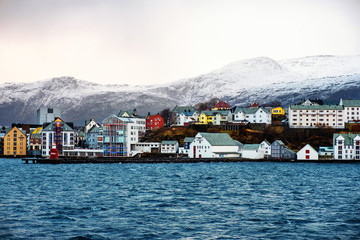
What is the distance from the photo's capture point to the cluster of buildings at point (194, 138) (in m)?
119

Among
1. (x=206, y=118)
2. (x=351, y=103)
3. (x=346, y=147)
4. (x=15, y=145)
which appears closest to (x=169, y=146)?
(x=206, y=118)

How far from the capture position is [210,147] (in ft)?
398

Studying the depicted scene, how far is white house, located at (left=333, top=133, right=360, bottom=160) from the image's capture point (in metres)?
113

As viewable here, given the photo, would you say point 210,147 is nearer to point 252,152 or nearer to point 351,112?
point 252,152

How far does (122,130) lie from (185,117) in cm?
3393

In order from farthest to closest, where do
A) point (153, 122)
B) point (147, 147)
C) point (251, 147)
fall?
point (153, 122), point (147, 147), point (251, 147)

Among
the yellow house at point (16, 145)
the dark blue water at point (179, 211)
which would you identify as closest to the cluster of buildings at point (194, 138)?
the yellow house at point (16, 145)

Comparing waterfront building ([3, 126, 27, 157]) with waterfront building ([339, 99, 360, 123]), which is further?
waterfront building ([3, 126, 27, 157])

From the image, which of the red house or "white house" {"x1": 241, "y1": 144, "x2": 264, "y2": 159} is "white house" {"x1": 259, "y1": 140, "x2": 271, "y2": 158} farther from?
the red house

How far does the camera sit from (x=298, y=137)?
135m

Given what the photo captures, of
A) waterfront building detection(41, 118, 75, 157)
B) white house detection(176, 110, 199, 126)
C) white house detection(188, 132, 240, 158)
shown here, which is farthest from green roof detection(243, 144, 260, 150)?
waterfront building detection(41, 118, 75, 157)

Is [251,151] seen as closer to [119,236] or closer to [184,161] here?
[184,161]

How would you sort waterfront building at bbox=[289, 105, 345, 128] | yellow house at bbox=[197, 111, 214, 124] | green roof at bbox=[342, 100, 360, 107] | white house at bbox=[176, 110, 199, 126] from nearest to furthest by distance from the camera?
waterfront building at bbox=[289, 105, 345, 128] < green roof at bbox=[342, 100, 360, 107] < yellow house at bbox=[197, 111, 214, 124] < white house at bbox=[176, 110, 199, 126]

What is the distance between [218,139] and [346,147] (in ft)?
101
